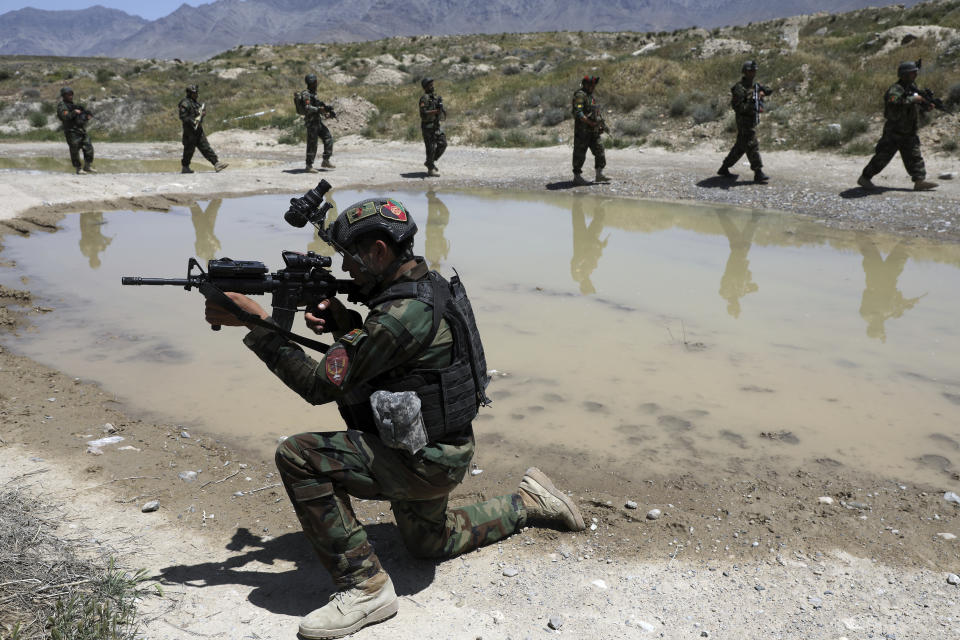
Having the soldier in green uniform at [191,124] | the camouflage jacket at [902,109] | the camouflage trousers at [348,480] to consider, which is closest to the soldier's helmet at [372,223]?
the camouflage trousers at [348,480]

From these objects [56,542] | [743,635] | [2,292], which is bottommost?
[743,635]

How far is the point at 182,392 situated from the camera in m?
4.80

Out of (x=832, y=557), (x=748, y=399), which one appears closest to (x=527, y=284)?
(x=748, y=399)

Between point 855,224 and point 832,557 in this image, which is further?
point 855,224

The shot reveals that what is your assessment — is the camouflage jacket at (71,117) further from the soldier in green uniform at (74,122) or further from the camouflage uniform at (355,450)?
the camouflage uniform at (355,450)

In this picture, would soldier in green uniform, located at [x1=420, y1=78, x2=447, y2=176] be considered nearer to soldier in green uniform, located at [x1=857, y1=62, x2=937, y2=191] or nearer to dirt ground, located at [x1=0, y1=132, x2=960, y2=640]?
soldier in green uniform, located at [x1=857, y1=62, x2=937, y2=191]

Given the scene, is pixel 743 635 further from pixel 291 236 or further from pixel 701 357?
pixel 291 236

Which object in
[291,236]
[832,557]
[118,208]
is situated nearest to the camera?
[832,557]

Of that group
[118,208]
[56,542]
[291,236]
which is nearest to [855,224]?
[291,236]

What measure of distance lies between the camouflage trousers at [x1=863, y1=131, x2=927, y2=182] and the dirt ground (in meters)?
9.03

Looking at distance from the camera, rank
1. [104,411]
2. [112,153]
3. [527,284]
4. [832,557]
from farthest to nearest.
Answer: [112,153]
[527,284]
[104,411]
[832,557]

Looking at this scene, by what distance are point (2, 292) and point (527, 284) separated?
15.8 feet

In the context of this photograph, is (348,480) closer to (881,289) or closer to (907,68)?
(881,289)

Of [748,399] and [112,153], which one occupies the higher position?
[112,153]
